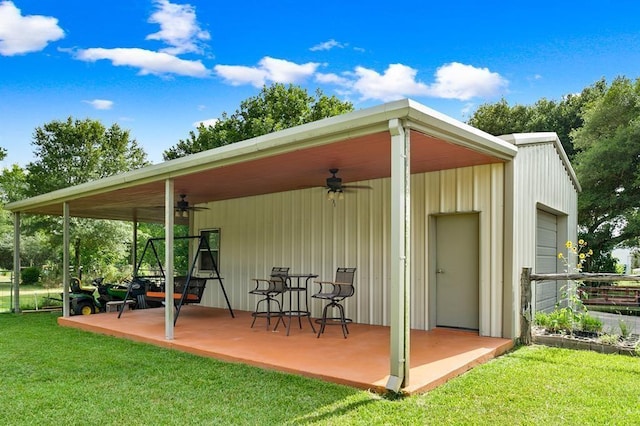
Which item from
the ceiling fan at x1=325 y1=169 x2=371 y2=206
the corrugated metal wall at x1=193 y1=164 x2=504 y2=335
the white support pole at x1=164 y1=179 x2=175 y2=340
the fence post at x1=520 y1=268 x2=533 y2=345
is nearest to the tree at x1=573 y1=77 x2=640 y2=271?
the fence post at x1=520 y1=268 x2=533 y2=345

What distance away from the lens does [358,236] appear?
295 inches

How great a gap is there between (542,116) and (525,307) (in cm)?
→ 1652

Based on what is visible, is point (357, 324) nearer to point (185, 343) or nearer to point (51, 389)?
point (185, 343)

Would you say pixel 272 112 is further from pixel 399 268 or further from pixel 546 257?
pixel 399 268

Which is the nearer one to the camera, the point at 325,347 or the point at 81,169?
the point at 325,347

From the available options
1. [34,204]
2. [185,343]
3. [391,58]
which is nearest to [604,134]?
[391,58]

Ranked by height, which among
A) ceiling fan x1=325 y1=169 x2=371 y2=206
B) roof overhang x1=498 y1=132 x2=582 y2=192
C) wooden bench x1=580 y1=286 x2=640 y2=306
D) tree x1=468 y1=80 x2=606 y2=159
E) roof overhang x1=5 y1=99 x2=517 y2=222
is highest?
tree x1=468 y1=80 x2=606 y2=159

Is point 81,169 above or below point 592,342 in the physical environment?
above

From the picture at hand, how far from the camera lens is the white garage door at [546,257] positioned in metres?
7.26

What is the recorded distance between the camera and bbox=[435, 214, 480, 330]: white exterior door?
255 inches

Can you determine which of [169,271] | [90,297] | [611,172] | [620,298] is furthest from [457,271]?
[611,172]

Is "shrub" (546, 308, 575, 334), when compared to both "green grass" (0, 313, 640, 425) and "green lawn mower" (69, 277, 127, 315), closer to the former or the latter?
"green grass" (0, 313, 640, 425)

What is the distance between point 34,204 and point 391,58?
1200 cm

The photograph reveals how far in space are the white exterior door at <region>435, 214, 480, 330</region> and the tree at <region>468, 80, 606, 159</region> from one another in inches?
553
